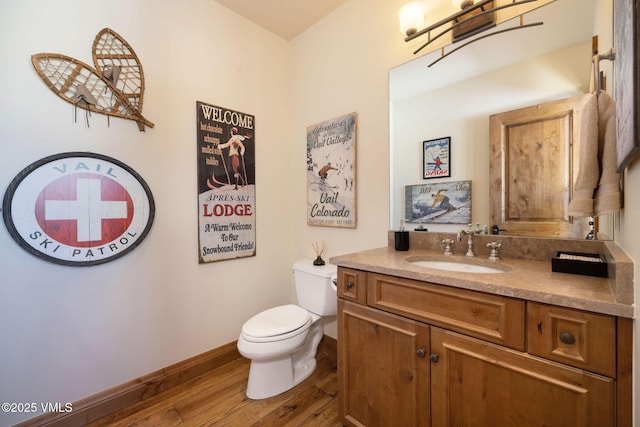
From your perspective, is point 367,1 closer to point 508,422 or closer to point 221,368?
point 508,422

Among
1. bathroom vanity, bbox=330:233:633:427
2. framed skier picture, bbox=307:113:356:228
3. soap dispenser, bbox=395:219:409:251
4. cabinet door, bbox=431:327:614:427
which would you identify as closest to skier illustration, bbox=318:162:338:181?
framed skier picture, bbox=307:113:356:228

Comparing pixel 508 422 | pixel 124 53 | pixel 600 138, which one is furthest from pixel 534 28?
pixel 124 53

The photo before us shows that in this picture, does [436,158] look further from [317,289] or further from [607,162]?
[317,289]

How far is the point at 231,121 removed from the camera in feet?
6.43

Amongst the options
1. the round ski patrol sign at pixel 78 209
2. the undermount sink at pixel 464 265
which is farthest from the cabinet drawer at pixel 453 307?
the round ski patrol sign at pixel 78 209

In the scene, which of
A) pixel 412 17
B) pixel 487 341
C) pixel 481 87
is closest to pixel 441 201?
pixel 481 87

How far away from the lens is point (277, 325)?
1593 millimetres

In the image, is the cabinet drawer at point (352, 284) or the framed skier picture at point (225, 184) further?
the framed skier picture at point (225, 184)

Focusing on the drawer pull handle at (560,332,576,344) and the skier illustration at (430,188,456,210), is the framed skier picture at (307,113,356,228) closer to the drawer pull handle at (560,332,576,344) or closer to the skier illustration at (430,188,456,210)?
the skier illustration at (430,188,456,210)

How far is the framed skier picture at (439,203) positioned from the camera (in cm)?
139

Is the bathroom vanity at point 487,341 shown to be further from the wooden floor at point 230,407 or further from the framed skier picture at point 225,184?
the framed skier picture at point 225,184

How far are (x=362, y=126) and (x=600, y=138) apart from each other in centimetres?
120

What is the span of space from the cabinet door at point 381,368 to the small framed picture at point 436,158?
0.86m

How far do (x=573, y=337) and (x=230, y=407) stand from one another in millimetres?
1674
